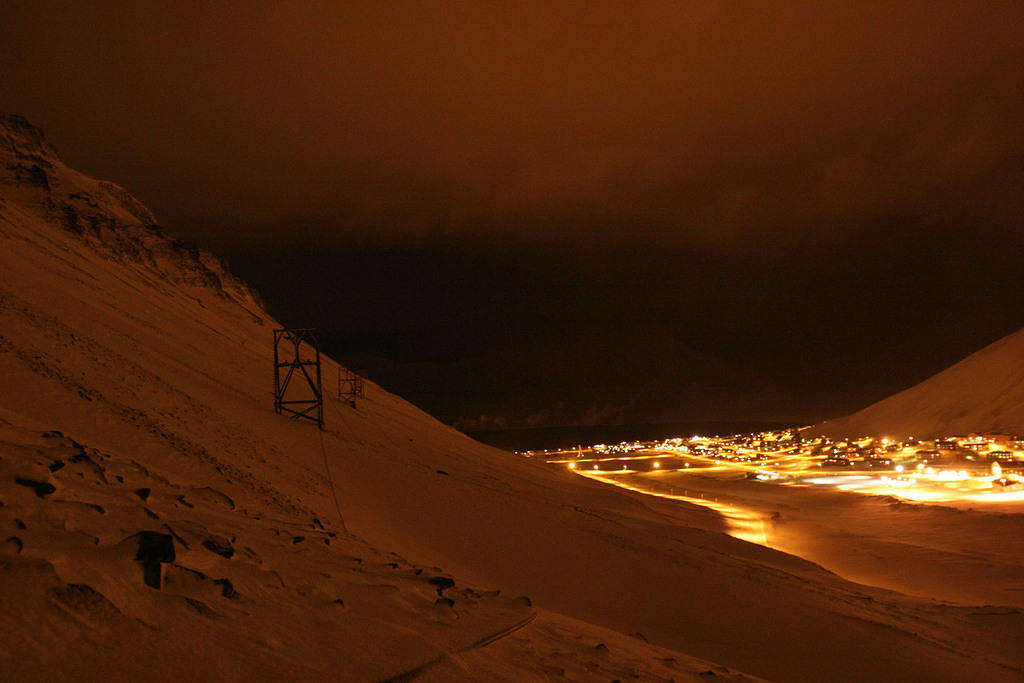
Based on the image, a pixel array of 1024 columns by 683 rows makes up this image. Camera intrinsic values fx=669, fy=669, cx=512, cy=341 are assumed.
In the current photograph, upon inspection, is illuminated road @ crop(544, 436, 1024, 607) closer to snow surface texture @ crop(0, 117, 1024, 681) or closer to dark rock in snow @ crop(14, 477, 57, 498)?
snow surface texture @ crop(0, 117, 1024, 681)

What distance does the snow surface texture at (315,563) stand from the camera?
3.67 m

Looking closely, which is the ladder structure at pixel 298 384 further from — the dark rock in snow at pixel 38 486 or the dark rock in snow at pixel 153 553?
the dark rock in snow at pixel 153 553

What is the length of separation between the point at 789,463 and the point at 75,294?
221ft

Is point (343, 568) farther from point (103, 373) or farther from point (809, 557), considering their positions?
point (809, 557)

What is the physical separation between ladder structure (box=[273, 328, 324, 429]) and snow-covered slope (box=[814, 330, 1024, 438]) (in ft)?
272

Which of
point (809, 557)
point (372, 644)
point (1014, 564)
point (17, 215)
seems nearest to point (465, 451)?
point (809, 557)

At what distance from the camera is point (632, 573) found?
10.9 meters

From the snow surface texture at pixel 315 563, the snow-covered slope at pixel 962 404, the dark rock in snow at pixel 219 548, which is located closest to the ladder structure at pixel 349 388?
the snow surface texture at pixel 315 563

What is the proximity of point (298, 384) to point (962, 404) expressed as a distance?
103397 millimetres

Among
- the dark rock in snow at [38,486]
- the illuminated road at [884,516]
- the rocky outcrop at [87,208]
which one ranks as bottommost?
the illuminated road at [884,516]

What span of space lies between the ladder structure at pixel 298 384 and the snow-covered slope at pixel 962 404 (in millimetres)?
82758

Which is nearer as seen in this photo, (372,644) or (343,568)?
(372,644)

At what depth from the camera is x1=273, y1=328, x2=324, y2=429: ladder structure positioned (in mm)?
17125

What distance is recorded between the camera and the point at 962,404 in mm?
97938
